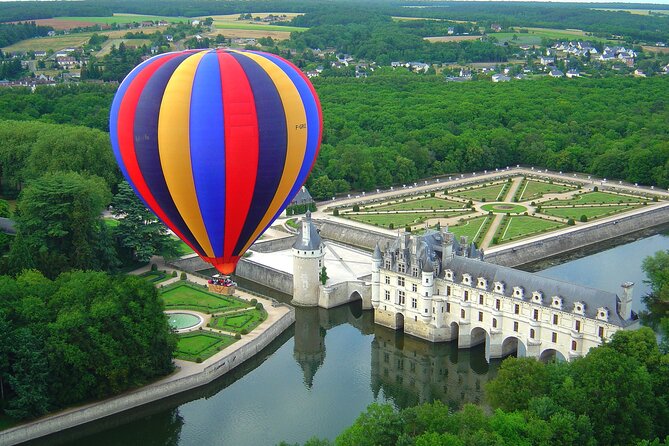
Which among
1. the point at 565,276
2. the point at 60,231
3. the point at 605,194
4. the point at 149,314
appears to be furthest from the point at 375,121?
the point at 149,314

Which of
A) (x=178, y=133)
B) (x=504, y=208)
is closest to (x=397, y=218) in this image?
(x=504, y=208)

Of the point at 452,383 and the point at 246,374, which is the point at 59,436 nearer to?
the point at 246,374

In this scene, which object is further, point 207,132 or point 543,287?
point 543,287

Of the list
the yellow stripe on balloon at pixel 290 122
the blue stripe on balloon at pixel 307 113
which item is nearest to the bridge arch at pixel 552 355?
the blue stripe on balloon at pixel 307 113

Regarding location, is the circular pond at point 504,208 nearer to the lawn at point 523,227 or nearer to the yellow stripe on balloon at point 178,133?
the lawn at point 523,227

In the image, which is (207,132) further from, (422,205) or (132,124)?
(422,205)
